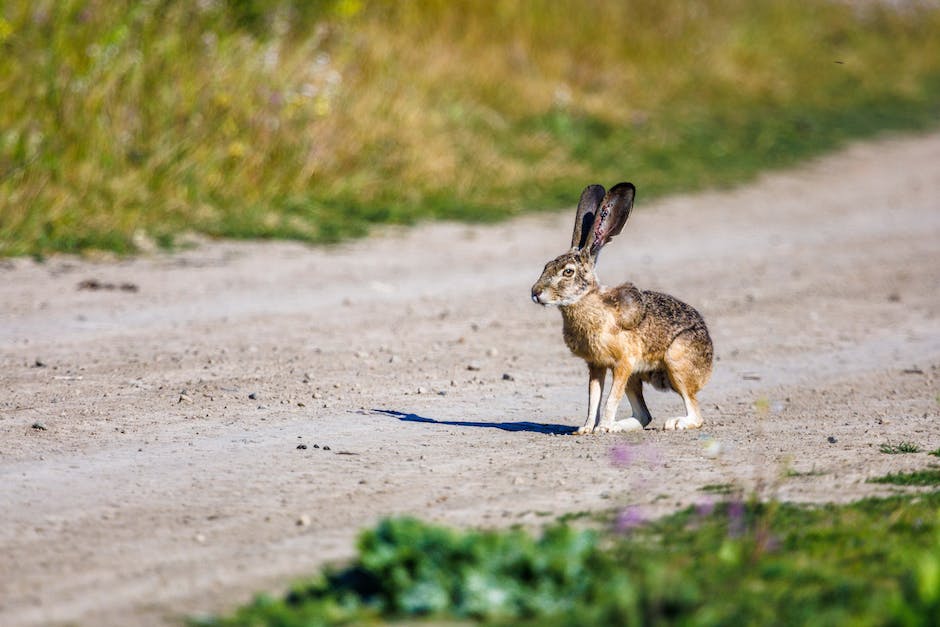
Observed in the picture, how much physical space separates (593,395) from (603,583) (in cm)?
228

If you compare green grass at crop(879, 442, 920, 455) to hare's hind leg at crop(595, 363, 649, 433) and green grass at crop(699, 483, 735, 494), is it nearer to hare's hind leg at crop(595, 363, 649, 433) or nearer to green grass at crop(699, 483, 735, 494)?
green grass at crop(699, 483, 735, 494)

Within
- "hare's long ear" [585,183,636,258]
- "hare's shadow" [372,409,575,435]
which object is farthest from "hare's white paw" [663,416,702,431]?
"hare's long ear" [585,183,636,258]

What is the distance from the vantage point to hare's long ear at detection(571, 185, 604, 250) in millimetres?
6207

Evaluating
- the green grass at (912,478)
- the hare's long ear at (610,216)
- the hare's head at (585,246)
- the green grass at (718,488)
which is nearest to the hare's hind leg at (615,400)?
the hare's head at (585,246)

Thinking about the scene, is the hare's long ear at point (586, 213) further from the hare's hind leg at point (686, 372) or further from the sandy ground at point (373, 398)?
the sandy ground at point (373, 398)

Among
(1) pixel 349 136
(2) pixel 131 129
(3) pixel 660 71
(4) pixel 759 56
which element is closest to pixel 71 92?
(2) pixel 131 129

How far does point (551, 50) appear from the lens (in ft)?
55.8

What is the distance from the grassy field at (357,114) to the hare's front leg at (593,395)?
4.79 m

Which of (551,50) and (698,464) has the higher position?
(551,50)

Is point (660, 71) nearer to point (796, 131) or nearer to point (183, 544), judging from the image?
point (796, 131)

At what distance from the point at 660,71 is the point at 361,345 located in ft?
37.3

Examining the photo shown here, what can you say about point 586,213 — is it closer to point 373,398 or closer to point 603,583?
point 373,398

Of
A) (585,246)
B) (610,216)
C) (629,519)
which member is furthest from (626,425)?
(629,519)

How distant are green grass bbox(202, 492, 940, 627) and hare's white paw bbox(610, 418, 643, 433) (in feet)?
6.11
